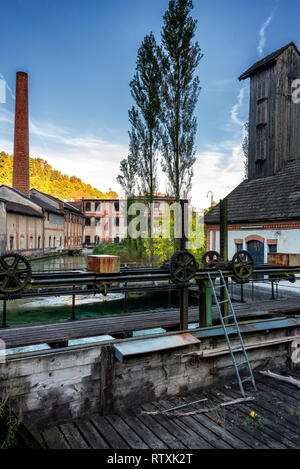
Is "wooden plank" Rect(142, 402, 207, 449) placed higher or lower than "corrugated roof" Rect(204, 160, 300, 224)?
lower

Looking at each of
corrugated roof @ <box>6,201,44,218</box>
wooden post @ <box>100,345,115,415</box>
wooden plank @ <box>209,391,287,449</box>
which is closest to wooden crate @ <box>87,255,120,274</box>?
wooden post @ <box>100,345,115,415</box>

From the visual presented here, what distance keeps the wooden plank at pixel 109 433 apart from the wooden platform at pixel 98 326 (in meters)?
1.99

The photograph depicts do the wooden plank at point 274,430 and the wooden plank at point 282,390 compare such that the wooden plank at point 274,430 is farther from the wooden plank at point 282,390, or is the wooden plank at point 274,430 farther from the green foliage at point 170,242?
the green foliage at point 170,242

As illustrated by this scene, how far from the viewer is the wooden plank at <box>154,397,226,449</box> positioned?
3.91 metres

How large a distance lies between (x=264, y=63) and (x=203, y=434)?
68.0 feet

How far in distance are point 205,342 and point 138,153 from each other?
19.9 meters

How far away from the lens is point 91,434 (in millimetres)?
4223

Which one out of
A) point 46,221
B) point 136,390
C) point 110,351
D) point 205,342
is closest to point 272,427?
point 205,342

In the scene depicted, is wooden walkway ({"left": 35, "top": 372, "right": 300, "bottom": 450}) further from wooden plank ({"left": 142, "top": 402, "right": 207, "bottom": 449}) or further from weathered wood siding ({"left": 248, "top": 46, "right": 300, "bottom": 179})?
weathered wood siding ({"left": 248, "top": 46, "right": 300, "bottom": 179})

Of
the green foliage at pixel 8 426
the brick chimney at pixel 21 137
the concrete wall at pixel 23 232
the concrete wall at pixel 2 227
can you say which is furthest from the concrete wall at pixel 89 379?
the brick chimney at pixel 21 137

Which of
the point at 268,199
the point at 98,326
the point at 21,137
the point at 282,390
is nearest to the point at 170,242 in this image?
the point at 268,199

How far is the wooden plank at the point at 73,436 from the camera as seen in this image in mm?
3998

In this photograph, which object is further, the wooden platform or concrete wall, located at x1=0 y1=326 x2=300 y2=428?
the wooden platform

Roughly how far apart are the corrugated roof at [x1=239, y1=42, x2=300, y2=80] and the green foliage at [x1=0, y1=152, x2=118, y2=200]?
178ft
